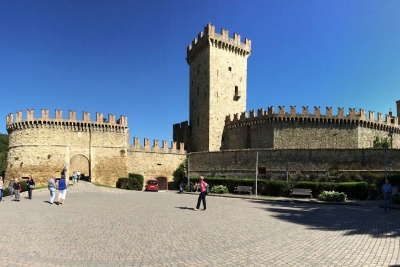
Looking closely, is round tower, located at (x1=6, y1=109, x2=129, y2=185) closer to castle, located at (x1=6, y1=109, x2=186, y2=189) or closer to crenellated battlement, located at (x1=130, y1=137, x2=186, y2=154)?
castle, located at (x1=6, y1=109, x2=186, y2=189)

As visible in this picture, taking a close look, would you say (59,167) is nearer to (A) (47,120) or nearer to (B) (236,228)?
(A) (47,120)

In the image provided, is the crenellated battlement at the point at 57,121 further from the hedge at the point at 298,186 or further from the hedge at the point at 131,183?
the hedge at the point at 298,186

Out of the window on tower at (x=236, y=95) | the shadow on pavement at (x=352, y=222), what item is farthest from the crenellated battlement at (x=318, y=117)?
the shadow on pavement at (x=352, y=222)

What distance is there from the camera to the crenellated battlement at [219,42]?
3775 cm

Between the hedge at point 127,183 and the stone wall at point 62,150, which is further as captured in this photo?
the hedge at point 127,183

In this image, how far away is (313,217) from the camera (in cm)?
1264

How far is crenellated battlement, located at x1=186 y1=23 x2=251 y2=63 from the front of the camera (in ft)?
124

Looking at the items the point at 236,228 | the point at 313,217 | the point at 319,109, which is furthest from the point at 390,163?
the point at 236,228

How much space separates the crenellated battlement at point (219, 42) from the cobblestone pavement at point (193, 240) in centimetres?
2950

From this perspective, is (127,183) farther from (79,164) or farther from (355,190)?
(355,190)

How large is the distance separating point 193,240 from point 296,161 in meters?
21.4

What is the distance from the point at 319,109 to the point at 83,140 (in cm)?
2630

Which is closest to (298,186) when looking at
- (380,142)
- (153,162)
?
(380,142)

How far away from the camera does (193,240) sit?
825 cm
